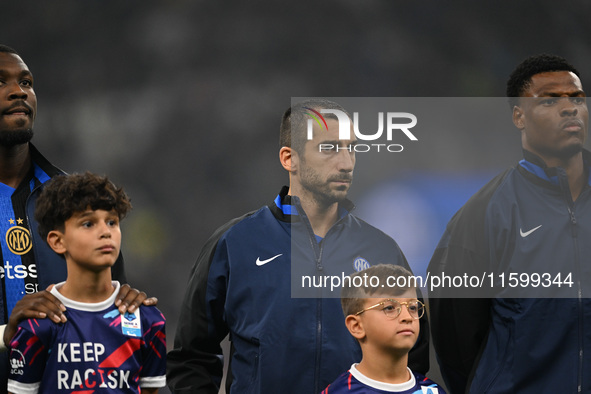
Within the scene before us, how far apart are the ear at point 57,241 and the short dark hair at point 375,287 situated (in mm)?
779

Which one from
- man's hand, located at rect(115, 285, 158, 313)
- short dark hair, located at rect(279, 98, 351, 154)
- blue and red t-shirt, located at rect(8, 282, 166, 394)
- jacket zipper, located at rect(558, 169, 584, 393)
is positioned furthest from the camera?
short dark hair, located at rect(279, 98, 351, 154)

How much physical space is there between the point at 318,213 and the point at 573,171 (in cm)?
79

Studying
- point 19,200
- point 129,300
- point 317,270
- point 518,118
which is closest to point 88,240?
point 129,300

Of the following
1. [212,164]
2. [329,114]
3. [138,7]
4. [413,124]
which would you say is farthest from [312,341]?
[138,7]

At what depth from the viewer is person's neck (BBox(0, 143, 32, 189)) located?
2520 mm

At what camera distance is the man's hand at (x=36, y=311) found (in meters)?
2.10

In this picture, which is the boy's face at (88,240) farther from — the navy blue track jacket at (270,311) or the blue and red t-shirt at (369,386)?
the blue and red t-shirt at (369,386)

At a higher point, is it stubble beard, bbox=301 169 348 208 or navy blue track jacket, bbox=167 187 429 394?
stubble beard, bbox=301 169 348 208

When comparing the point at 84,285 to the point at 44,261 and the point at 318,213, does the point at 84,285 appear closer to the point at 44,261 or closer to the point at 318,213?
the point at 44,261

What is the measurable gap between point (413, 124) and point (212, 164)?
225 cm

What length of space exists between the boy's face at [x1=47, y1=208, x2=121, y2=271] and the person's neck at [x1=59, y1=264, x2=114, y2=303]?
0.9 inches

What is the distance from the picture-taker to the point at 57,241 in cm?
217

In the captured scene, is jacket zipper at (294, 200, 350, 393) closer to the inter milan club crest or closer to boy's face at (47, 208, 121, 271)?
boy's face at (47, 208, 121, 271)

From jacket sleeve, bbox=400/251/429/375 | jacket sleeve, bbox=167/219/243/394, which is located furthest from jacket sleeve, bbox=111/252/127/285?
jacket sleeve, bbox=400/251/429/375
